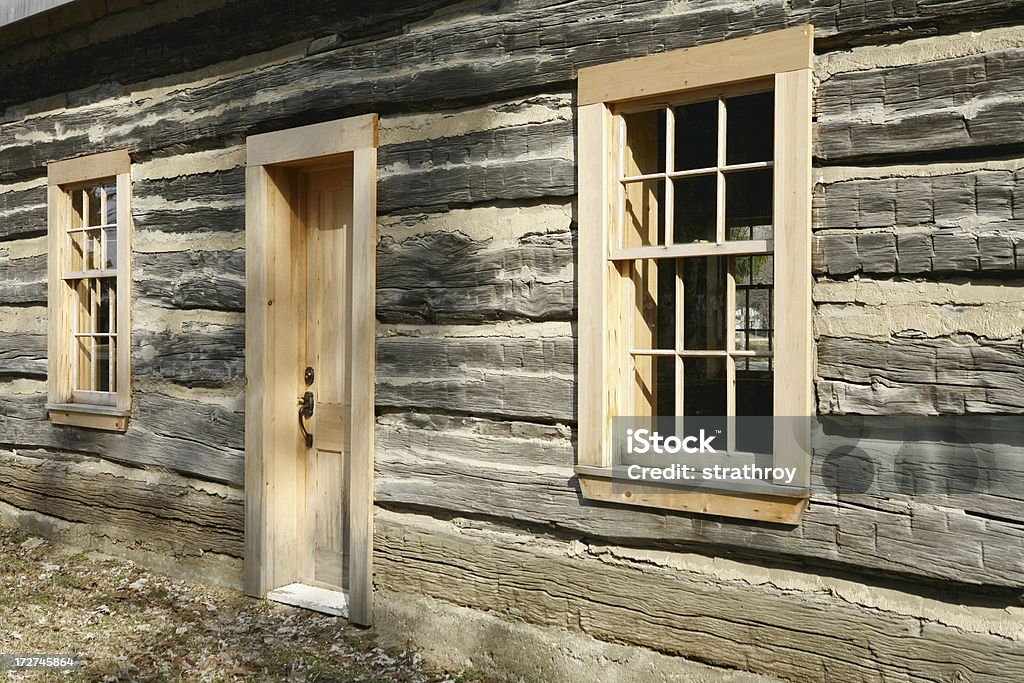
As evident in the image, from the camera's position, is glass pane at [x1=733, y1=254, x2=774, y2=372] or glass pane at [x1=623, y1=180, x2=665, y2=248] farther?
glass pane at [x1=733, y1=254, x2=774, y2=372]

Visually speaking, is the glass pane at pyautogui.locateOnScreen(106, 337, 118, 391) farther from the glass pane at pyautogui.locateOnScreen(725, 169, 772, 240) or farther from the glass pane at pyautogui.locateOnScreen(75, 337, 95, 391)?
the glass pane at pyautogui.locateOnScreen(725, 169, 772, 240)

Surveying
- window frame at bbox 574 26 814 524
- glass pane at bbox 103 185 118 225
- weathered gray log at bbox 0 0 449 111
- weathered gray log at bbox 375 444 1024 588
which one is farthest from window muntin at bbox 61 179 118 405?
window frame at bbox 574 26 814 524

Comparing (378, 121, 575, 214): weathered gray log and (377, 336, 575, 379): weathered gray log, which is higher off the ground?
(378, 121, 575, 214): weathered gray log

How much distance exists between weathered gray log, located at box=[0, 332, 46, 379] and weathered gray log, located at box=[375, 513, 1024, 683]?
364cm

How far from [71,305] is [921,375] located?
596 cm

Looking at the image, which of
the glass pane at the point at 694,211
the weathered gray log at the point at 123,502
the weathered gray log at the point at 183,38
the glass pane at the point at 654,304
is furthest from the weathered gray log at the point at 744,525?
the weathered gray log at the point at 183,38

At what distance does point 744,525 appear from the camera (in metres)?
3.81

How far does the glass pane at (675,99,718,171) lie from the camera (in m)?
4.11

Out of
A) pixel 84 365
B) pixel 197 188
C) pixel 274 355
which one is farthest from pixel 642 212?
pixel 84 365

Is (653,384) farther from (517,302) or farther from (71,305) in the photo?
(71,305)

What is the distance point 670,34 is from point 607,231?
2.87 ft

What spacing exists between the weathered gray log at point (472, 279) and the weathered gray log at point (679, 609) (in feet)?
3.54

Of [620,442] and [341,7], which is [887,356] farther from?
[341,7]

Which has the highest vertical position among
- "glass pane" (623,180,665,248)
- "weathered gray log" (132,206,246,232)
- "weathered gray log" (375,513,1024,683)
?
"weathered gray log" (132,206,246,232)
